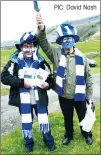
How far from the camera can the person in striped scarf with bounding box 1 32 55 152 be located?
5.79 m

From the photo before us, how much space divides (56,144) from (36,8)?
2.65m

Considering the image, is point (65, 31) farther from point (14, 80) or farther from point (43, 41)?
point (14, 80)

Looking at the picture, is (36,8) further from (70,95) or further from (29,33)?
(70,95)

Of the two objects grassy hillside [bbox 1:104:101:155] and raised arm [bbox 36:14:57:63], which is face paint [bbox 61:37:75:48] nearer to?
raised arm [bbox 36:14:57:63]

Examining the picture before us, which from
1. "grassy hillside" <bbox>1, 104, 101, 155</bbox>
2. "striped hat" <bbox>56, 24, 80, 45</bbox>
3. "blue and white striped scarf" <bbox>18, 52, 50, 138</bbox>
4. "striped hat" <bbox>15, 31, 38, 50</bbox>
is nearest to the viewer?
"striped hat" <bbox>15, 31, 38, 50</bbox>

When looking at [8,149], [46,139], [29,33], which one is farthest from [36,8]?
[8,149]

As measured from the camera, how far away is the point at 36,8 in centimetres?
535

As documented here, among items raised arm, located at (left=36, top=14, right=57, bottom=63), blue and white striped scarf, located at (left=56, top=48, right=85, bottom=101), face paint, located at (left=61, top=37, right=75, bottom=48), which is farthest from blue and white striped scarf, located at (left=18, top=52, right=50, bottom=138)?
face paint, located at (left=61, top=37, right=75, bottom=48)

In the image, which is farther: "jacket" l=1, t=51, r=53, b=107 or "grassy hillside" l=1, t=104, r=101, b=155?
"grassy hillside" l=1, t=104, r=101, b=155

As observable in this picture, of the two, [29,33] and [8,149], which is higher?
[29,33]

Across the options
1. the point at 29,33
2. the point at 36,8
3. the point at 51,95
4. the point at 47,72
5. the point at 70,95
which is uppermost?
the point at 36,8

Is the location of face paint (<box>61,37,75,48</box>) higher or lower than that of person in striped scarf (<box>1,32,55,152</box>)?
higher

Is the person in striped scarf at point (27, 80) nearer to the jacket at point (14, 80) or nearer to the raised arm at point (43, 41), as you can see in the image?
the jacket at point (14, 80)

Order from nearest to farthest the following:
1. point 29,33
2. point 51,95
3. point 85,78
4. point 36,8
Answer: point 36,8 < point 29,33 < point 85,78 < point 51,95
